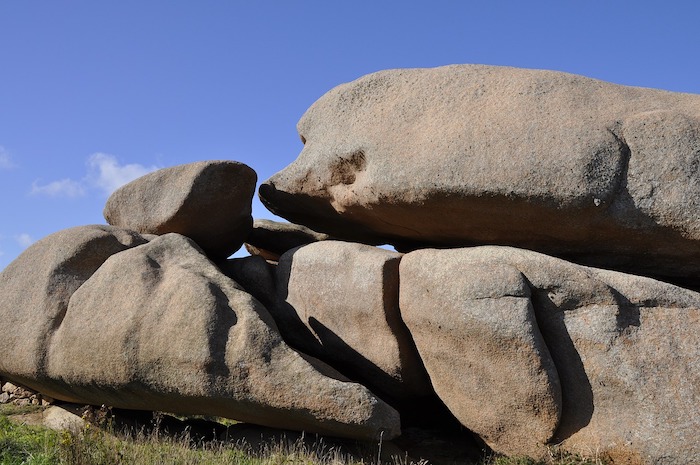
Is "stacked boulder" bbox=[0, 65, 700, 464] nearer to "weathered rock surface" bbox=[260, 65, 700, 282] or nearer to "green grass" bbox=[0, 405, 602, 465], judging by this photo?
"weathered rock surface" bbox=[260, 65, 700, 282]

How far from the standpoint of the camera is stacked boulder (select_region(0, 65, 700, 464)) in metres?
8.20

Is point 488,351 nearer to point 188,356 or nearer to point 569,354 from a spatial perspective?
point 569,354

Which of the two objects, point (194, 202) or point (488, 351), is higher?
point (194, 202)

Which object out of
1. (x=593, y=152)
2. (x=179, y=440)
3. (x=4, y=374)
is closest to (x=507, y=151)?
(x=593, y=152)

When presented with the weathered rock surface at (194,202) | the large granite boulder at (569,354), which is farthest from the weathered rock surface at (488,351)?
the weathered rock surface at (194,202)

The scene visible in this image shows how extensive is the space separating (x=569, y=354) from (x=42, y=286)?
7154 millimetres

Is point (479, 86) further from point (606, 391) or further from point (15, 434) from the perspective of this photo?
point (15, 434)

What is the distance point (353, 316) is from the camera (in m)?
9.73

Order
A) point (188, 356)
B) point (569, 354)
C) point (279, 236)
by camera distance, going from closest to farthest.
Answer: point (569, 354) < point (188, 356) < point (279, 236)

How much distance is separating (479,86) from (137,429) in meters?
6.72

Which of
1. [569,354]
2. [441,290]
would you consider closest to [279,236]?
[441,290]

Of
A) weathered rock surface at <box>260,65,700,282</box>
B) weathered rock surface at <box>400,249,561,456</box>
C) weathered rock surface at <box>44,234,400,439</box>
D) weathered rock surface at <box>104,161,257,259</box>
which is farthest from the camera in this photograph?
weathered rock surface at <box>104,161,257,259</box>

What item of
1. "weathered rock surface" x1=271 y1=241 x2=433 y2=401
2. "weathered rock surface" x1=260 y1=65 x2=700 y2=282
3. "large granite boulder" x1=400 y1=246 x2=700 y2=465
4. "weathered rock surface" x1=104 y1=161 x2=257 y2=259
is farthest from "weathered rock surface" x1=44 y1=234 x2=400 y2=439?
"weathered rock surface" x1=260 y1=65 x2=700 y2=282

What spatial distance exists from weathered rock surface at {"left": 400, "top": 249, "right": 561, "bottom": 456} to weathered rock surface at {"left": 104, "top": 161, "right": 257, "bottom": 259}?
377 cm
